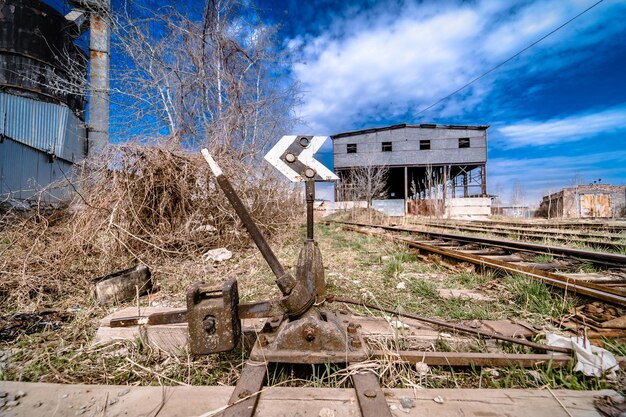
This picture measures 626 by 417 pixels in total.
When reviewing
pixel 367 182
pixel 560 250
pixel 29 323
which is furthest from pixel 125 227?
pixel 367 182

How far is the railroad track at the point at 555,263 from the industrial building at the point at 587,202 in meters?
23.0

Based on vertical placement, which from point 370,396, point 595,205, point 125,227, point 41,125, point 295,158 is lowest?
point 370,396

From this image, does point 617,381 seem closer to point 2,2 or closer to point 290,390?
point 290,390

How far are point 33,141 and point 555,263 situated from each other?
2334cm

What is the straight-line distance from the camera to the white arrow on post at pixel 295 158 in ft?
7.61

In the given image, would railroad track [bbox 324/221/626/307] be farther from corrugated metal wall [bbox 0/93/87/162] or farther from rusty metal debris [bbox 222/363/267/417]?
corrugated metal wall [bbox 0/93/87/162]

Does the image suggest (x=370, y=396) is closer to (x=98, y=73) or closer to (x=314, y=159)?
(x=314, y=159)

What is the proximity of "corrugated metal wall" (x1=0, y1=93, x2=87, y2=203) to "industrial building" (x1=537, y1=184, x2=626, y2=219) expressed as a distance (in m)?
32.9

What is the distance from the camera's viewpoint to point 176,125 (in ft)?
28.8

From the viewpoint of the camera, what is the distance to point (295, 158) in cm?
234

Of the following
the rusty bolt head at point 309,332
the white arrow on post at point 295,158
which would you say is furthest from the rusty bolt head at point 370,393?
the white arrow on post at point 295,158

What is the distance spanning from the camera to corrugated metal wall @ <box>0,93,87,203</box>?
1312 centimetres

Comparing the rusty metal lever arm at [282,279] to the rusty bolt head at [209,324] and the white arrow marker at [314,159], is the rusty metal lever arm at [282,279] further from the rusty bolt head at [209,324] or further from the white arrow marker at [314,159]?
the white arrow marker at [314,159]

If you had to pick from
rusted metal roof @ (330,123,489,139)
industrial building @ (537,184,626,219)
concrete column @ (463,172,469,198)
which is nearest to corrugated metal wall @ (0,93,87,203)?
rusted metal roof @ (330,123,489,139)
